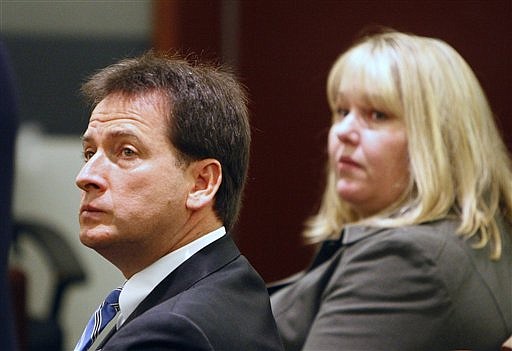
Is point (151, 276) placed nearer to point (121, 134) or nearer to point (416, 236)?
point (121, 134)

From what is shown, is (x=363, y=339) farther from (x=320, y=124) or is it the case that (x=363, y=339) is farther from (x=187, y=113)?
(x=320, y=124)

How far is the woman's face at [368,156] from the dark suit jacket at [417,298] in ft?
0.63

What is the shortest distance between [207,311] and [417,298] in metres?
0.96

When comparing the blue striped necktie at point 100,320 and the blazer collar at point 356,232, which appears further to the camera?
the blazer collar at point 356,232

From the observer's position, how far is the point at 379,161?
2729mm

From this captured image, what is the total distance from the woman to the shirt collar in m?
0.80

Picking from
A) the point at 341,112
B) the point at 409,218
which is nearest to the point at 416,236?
the point at 409,218

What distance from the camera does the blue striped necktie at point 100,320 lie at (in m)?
1.78

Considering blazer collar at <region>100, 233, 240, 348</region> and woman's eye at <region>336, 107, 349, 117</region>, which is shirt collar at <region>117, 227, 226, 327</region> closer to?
blazer collar at <region>100, 233, 240, 348</region>

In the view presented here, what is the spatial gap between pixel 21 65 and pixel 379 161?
185cm

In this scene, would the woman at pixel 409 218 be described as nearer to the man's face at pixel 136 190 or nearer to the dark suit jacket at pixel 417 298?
the dark suit jacket at pixel 417 298

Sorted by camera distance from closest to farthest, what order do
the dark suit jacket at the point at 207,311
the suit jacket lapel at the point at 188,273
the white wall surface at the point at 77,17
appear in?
the dark suit jacket at the point at 207,311 < the suit jacket lapel at the point at 188,273 < the white wall surface at the point at 77,17

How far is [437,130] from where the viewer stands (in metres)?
2.68

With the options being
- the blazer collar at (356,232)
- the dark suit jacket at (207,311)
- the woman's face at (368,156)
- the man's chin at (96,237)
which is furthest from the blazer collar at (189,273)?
the woman's face at (368,156)
